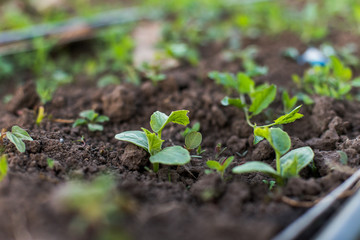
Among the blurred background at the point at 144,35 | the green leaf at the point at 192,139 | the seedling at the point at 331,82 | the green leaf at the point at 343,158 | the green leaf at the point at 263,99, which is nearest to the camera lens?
the green leaf at the point at 343,158

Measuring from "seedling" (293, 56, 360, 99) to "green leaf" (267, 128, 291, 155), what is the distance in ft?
2.42

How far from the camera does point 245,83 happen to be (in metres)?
1.72

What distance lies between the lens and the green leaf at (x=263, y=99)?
1531 millimetres

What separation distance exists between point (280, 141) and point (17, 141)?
0.95 m

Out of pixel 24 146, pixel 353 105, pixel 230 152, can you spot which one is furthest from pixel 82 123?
pixel 353 105

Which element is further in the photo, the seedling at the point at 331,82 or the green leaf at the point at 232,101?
the seedling at the point at 331,82

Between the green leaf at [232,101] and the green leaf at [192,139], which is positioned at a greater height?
the green leaf at [232,101]

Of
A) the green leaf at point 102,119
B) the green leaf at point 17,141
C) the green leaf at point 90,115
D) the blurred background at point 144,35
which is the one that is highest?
the blurred background at point 144,35

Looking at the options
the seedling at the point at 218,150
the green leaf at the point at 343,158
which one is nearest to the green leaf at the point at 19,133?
the seedling at the point at 218,150

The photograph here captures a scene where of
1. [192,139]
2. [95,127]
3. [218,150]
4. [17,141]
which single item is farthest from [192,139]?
[17,141]

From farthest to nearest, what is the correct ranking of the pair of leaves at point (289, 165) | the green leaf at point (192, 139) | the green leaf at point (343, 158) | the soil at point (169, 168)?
the green leaf at point (192, 139), the green leaf at point (343, 158), the pair of leaves at point (289, 165), the soil at point (169, 168)

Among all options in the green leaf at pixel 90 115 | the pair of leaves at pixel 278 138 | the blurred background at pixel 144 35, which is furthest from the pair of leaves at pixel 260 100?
the green leaf at pixel 90 115

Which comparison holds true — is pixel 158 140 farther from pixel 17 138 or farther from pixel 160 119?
pixel 17 138

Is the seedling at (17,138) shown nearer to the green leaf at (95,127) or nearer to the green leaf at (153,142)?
the green leaf at (95,127)
